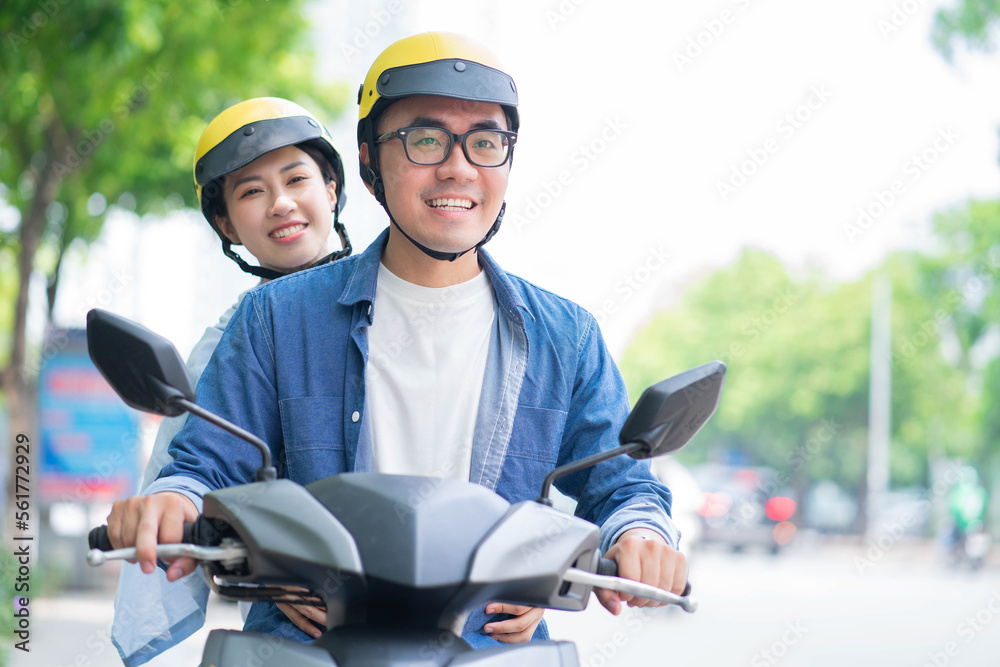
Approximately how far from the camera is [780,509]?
26.5 meters

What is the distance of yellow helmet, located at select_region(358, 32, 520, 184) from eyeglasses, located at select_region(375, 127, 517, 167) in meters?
0.07

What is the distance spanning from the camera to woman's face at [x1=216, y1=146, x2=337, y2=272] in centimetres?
353

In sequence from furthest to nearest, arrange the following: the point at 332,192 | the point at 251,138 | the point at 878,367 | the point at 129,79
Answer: the point at 878,367 → the point at 129,79 → the point at 332,192 → the point at 251,138

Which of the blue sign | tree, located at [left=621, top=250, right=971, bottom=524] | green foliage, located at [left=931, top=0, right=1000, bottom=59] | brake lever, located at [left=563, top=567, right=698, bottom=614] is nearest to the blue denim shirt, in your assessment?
brake lever, located at [left=563, top=567, right=698, bottom=614]

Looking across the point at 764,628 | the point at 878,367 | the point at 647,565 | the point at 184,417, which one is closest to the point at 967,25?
the point at 764,628

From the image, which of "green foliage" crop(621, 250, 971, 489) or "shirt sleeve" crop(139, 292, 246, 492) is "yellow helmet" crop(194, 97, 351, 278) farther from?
"green foliage" crop(621, 250, 971, 489)

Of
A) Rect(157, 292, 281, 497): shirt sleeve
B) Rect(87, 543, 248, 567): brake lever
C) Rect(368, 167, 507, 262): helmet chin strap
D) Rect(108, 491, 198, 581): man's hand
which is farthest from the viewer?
Rect(368, 167, 507, 262): helmet chin strap

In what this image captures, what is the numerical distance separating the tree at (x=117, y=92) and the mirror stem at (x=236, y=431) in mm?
6740

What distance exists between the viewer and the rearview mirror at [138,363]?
64.9 inches

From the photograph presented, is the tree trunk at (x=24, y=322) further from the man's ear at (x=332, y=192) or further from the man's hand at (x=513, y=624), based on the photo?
the man's hand at (x=513, y=624)

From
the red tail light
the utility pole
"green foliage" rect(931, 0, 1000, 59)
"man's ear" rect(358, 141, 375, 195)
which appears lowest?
"man's ear" rect(358, 141, 375, 195)

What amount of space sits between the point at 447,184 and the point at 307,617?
895 mm

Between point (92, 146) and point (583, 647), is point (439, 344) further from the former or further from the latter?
point (92, 146)

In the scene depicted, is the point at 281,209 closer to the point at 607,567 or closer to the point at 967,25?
the point at 607,567
